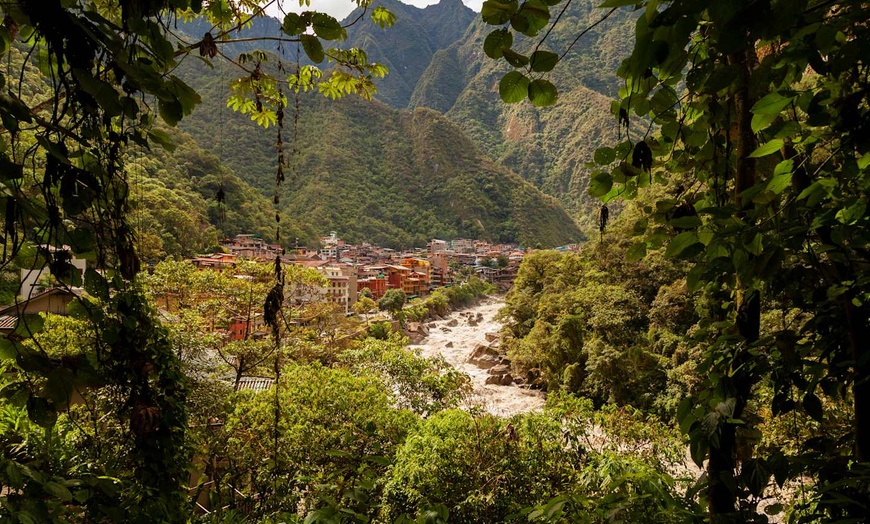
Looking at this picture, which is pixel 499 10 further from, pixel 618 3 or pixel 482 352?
pixel 482 352

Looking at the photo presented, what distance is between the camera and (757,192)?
2.40 ft

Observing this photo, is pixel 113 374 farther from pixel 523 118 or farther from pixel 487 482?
pixel 523 118

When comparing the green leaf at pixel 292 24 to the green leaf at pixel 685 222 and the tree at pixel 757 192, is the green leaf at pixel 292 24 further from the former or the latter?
the green leaf at pixel 685 222

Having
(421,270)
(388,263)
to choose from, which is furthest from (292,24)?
(388,263)

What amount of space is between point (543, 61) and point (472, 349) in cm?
2133

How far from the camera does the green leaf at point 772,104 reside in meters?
0.61

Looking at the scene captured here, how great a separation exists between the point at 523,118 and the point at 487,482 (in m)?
82.0

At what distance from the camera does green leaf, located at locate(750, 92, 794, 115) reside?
23.9 inches

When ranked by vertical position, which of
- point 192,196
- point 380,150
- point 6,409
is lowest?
point 6,409

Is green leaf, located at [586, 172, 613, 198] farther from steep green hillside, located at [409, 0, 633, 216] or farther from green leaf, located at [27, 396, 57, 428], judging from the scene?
steep green hillside, located at [409, 0, 633, 216]

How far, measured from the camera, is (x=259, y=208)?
33688 millimetres

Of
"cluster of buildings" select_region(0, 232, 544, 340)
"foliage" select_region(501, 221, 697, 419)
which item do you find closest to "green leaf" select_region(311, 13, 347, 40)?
"foliage" select_region(501, 221, 697, 419)

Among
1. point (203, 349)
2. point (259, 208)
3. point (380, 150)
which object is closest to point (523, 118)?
point (380, 150)

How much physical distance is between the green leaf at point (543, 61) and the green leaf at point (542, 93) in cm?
2
